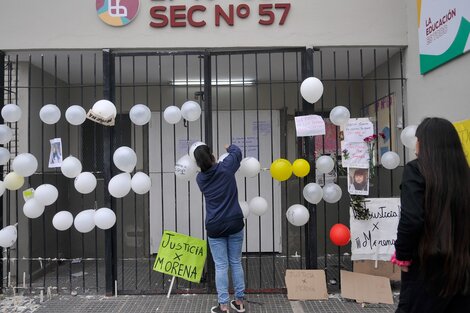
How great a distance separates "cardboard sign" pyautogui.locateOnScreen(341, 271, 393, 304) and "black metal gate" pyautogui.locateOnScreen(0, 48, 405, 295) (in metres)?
0.42

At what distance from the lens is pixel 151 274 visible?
→ 5.86m

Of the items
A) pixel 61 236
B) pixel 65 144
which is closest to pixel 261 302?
pixel 61 236

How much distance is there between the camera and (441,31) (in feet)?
13.5

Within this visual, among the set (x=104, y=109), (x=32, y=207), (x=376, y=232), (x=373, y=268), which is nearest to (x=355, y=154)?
(x=376, y=232)

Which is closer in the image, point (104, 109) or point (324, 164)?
A: point (104, 109)

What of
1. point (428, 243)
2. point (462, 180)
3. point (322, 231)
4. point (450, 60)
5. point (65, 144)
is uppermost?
point (450, 60)

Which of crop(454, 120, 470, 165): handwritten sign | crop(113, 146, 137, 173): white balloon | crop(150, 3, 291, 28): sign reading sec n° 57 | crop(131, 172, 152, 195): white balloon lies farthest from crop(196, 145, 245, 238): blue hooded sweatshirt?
crop(454, 120, 470, 165): handwritten sign

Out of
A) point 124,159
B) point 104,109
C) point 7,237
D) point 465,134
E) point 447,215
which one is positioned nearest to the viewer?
point 447,215

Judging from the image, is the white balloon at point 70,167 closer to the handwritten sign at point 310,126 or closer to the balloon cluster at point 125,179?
the balloon cluster at point 125,179

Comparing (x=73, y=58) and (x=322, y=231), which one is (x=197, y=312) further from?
(x=73, y=58)

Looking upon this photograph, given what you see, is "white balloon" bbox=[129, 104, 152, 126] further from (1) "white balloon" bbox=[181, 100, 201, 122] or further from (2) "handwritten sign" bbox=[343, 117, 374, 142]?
(2) "handwritten sign" bbox=[343, 117, 374, 142]

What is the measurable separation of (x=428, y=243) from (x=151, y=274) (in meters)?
4.52

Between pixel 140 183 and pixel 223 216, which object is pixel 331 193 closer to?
pixel 223 216

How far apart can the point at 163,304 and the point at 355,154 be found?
9.04 ft
